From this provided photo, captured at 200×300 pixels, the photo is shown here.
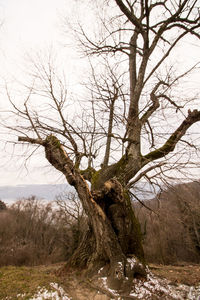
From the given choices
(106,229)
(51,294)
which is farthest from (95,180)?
(51,294)

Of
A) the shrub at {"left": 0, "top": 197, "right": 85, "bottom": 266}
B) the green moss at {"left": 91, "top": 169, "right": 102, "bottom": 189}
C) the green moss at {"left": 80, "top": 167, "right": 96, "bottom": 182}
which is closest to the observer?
the green moss at {"left": 91, "top": 169, "right": 102, "bottom": 189}

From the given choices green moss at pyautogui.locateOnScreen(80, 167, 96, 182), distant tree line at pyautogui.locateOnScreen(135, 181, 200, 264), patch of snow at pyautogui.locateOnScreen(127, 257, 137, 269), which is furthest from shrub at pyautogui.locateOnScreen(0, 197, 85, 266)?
patch of snow at pyautogui.locateOnScreen(127, 257, 137, 269)

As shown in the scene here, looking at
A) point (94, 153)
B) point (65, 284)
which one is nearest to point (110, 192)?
point (94, 153)

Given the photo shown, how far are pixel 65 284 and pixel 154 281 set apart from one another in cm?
168

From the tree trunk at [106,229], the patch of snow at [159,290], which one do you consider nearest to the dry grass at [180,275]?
the patch of snow at [159,290]

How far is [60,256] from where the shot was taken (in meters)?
17.0

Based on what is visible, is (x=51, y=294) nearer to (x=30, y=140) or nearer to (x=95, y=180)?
(x=95, y=180)

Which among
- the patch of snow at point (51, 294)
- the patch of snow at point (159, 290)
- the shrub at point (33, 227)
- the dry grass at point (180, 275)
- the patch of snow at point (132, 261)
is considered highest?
the patch of snow at point (132, 261)

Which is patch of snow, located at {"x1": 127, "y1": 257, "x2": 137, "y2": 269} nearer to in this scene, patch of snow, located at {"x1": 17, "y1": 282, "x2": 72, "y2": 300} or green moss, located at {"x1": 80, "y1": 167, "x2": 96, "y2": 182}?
patch of snow, located at {"x1": 17, "y1": 282, "x2": 72, "y2": 300}

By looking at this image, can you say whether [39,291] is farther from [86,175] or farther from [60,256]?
[60,256]

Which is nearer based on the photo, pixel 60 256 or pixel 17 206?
pixel 60 256

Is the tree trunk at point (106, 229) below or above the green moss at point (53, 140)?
below

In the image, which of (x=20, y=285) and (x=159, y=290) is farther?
(x=159, y=290)

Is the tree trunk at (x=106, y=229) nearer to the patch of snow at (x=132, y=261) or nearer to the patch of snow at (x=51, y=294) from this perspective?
the patch of snow at (x=132, y=261)
